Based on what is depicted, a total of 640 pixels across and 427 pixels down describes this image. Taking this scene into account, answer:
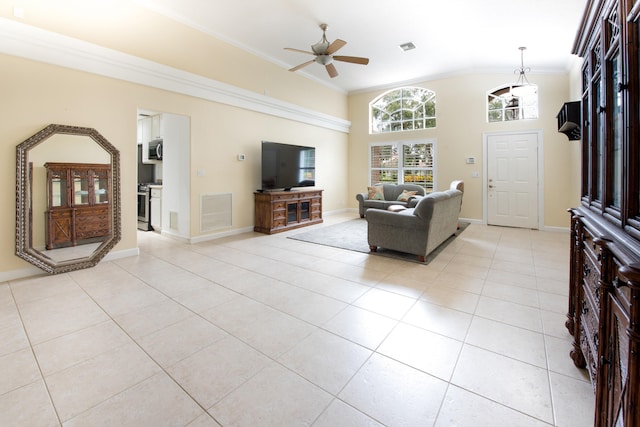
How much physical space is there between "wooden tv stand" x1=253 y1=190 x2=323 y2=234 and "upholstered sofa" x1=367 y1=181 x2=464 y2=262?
2.19m

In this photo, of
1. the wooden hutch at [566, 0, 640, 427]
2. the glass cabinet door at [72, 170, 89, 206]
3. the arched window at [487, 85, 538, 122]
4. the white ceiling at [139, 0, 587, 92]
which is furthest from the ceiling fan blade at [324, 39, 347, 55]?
the arched window at [487, 85, 538, 122]

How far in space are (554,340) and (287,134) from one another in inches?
231

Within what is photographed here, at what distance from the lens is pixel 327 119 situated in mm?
7887

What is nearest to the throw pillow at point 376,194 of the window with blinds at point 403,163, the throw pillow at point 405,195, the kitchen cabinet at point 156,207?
the throw pillow at point 405,195

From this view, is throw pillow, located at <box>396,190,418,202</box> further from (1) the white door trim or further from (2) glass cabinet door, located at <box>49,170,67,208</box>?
(2) glass cabinet door, located at <box>49,170,67,208</box>

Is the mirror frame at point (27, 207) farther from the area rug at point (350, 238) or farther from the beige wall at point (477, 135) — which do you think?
the beige wall at point (477, 135)

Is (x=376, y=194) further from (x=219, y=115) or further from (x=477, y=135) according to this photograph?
(x=219, y=115)

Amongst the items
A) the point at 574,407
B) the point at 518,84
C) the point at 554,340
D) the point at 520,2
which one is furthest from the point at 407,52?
the point at 574,407

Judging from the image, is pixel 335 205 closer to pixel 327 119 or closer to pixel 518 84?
pixel 327 119

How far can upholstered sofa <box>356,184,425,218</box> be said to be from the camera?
711 centimetres

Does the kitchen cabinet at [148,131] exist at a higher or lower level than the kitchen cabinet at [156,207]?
higher

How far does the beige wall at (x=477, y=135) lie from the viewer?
237 inches

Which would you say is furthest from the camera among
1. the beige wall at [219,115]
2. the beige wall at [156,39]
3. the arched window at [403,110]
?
the arched window at [403,110]

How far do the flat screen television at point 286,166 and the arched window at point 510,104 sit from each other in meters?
4.20
